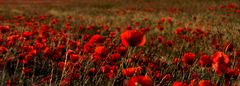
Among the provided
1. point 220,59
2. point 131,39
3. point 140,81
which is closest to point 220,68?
point 220,59

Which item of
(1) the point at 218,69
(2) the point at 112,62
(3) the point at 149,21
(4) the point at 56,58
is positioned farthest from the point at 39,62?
(3) the point at 149,21

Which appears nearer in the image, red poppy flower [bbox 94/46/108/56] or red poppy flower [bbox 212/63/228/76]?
red poppy flower [bbox 212/63/228/76]

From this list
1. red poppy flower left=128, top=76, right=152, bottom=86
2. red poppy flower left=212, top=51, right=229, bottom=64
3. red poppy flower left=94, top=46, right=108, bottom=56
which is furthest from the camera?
red poppy flower left=94, top=46, right=108, bottom=56

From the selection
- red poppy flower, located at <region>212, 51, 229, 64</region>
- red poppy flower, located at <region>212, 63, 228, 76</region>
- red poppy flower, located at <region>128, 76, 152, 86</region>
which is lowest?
red poppy flower, located at <region>212, 63, 228, 76</region>

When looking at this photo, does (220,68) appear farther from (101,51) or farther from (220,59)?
(101,51)

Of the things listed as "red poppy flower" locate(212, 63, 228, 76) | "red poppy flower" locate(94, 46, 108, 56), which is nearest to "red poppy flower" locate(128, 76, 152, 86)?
"red poppy flower" locate(212, 63, 228, 76)

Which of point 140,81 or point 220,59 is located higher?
point 140,81

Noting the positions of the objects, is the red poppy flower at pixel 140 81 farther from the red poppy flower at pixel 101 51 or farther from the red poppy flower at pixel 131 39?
the red poppy flower at pixel 101 51

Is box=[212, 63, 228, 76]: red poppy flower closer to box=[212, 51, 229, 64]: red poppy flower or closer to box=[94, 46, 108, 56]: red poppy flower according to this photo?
box=[212, 51, 229, 64]: red poppy flower

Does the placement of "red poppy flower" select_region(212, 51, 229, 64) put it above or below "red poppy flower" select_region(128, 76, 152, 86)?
below

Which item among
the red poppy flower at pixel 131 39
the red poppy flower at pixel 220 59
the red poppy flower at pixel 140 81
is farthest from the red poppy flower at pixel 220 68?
the red poppy flower at pixel 140 81

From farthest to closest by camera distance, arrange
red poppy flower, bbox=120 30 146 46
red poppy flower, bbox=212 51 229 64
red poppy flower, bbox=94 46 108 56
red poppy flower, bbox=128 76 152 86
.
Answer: red poppy flower, bbox=94 46 108 56, red poppy flower, bbox=212 51 229 64, red poppy flower, bbox=120 30 146 46, red poppy flower, bbox=128 76 152 86

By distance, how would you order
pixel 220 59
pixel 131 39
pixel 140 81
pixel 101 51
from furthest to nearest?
pixel 101 51 → pixel 220 59 → pixel 131 39 → pixel 140 81

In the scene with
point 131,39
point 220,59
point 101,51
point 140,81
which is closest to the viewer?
point 140,81
